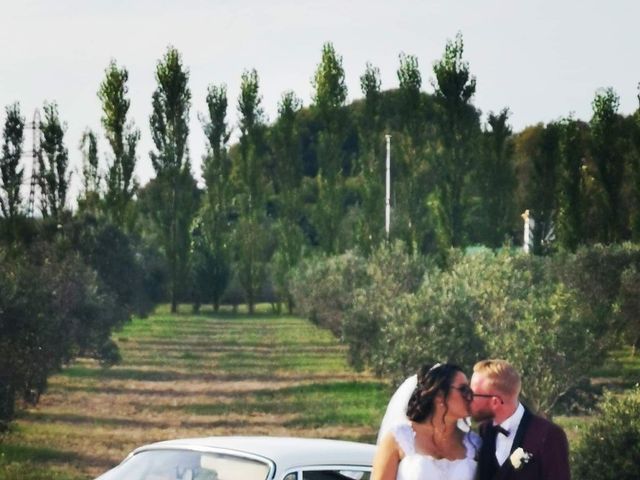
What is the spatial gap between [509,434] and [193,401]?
30162 millimetres

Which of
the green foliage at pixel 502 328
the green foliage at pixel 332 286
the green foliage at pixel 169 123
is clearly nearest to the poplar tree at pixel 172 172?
the green foliage at pixel 169 123

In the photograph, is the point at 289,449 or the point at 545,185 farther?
the point at 545,185

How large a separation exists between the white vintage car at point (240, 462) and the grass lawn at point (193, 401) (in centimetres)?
1286

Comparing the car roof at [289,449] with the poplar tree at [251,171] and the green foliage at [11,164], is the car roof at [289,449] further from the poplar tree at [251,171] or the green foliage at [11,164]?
the poplar tree at [251,171]

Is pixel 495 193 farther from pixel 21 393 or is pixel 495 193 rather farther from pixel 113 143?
pixel 21 393

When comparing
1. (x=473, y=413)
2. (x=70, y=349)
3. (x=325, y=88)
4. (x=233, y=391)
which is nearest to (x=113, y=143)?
(x=325, y=88)

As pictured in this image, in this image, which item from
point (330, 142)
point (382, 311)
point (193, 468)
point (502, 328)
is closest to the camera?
point (193, 468)

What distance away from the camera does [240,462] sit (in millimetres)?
8133

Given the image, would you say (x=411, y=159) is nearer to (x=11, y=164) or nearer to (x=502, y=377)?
(x=11, y=164)

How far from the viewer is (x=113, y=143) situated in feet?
243

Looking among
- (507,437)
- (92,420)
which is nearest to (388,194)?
(92,420)

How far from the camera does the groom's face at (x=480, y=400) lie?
21.3 ft

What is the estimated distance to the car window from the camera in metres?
8.30

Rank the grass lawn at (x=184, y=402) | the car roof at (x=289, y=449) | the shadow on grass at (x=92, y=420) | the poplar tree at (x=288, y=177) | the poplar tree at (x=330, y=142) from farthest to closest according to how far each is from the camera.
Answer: the poplar tree at (x=288, y=177)
the poplar tree at (x=330, y=142)
the shadow on grass at (x=92, y=420)
the grass lawn at (x=184, y=402)
the car roof at (x=289, y=449)
